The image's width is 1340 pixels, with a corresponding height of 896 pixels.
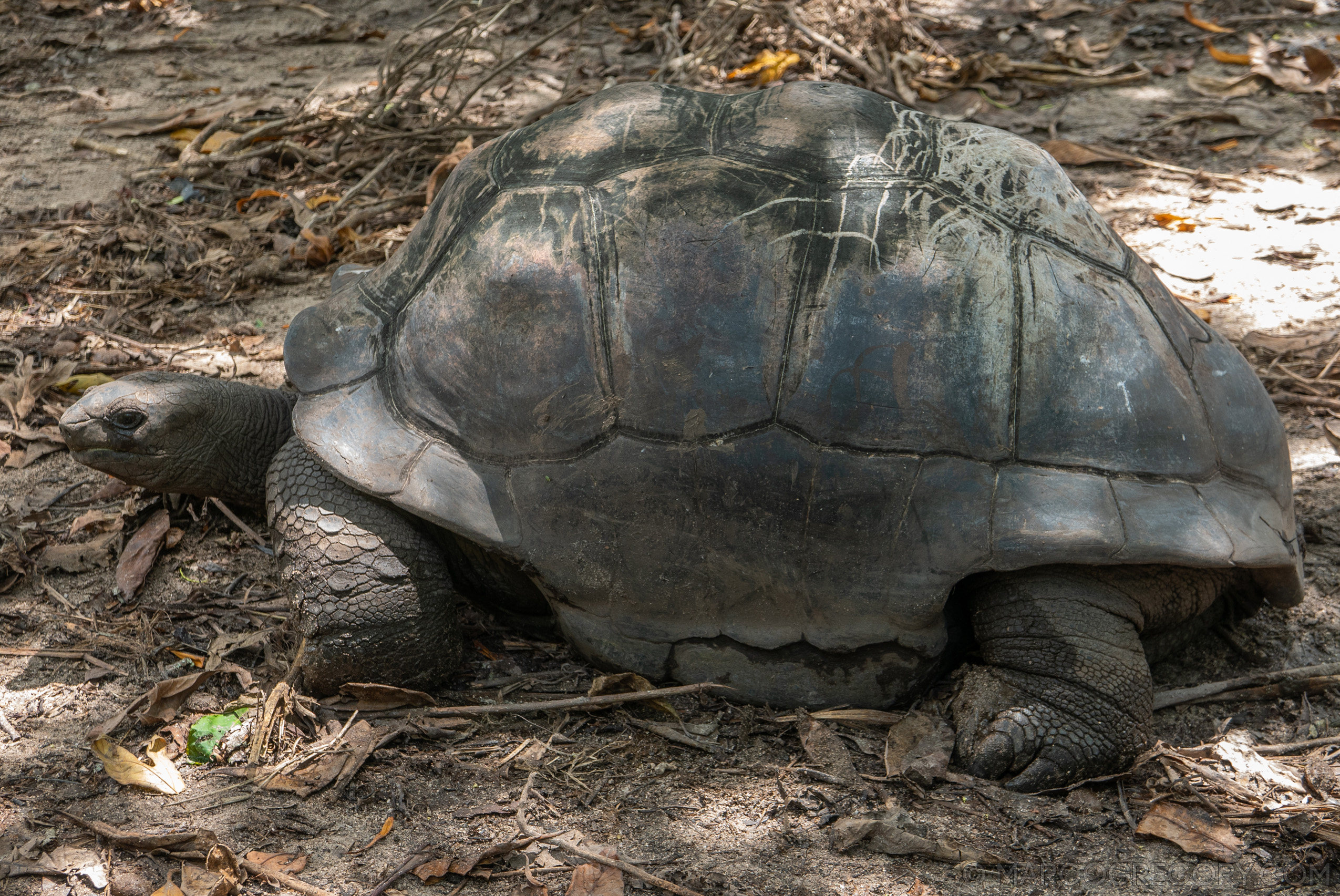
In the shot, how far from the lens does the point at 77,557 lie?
3494 millimetres

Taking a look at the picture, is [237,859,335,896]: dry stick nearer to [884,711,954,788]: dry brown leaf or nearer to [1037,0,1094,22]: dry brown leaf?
[884,711,954,788]: dry brown leaf

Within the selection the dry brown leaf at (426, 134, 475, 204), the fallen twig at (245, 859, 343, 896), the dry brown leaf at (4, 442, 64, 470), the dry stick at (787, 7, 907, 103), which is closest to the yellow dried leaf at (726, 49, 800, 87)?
the dry stick at (787, 7, 907, 103)

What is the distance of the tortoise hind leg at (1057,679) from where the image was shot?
273cm

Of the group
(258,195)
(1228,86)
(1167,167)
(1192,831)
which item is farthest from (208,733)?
(1228,86)

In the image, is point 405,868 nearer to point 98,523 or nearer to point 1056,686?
point 1056,686

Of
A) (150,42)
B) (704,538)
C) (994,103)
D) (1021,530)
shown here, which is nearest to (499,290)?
(704,538)

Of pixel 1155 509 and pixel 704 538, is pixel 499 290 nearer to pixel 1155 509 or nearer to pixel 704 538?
pixel 704 538

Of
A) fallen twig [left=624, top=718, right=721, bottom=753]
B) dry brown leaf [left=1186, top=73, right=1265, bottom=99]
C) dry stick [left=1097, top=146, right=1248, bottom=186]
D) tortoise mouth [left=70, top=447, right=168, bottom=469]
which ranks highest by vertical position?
tortoise mouth [left=70, top=447, right=168, bottom=469]

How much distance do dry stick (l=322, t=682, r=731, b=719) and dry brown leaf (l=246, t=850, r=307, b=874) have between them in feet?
1.76

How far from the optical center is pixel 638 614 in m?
2.88

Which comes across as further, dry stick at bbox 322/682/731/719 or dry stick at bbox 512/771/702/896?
dry stick at bbox 322/682/731/719

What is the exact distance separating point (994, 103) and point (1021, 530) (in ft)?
14.6

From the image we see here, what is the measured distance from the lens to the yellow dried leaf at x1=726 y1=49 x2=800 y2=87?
21.1 ft

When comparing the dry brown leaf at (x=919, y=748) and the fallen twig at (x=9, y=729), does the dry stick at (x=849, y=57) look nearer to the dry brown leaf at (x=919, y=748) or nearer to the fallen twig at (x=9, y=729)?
the dry brown leaf at (x=919, y=748)
